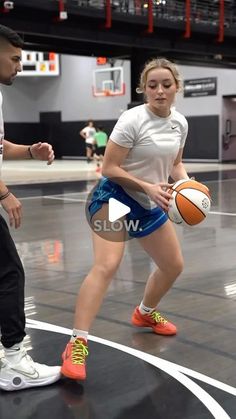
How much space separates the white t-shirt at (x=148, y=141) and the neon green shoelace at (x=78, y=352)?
985 millimetres

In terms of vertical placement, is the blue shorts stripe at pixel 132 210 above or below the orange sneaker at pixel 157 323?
above

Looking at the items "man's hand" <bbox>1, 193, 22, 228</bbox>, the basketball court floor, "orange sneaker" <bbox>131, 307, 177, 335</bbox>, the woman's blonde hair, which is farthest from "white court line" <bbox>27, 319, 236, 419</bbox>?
the woman's blonde hair

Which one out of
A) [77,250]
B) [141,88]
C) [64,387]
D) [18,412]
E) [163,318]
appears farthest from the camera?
[77,250]

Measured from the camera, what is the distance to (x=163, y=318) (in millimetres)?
4359

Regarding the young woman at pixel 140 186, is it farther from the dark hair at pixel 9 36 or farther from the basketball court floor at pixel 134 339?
the dark hair at pixel 9 36

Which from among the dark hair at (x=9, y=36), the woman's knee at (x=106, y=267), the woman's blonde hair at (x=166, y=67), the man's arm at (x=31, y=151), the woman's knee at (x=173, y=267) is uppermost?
the dark hair at (x=9, y=36)

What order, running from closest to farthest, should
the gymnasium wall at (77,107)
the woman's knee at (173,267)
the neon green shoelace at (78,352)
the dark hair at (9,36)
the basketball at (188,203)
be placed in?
1. the dark hair at (9,36)
2. the neon green shoelace at (78,352)
3. the basketball at (188,203)
4. the woman's knee at (173,267)
5. the gymnasium wall at (77,107)

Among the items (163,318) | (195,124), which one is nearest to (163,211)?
(163,318)

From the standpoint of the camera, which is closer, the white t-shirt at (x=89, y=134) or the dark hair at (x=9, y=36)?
the dark hair at (x=9, y=36)

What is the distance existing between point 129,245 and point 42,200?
5.44 meters

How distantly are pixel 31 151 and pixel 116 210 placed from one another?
653 mm

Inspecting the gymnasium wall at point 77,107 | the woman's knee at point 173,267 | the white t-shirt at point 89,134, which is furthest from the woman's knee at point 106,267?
the gymnasium wall at point 77,107

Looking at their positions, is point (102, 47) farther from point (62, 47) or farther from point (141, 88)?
point (141, 88)

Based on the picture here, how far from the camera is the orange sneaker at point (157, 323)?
13.6 ft
